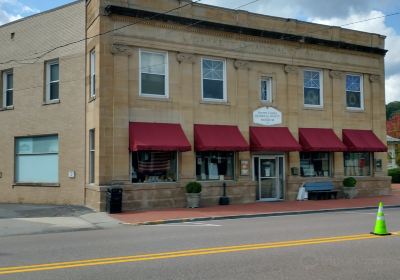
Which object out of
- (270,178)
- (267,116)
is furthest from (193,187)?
(267,116)

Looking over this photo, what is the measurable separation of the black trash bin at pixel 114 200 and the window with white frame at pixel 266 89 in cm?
865

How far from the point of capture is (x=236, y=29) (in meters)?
22.3

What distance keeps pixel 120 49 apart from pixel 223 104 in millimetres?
5220

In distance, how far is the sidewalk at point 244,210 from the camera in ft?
55.4

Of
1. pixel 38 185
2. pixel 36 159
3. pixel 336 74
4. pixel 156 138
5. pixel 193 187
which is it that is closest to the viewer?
pixel 156 138

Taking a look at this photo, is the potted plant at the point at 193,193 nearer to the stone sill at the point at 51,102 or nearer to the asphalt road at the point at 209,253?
the asphalt road at the point at 209,253

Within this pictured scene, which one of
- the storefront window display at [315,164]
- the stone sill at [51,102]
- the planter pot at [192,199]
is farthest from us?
the storefront window display at [315,164]

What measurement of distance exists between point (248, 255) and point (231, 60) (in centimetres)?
1441

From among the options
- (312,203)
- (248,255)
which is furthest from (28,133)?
(248,255)

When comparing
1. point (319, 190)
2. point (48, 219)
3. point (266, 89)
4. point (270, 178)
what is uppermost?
point (266, 89)

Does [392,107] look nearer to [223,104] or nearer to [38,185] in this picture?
[223,104]

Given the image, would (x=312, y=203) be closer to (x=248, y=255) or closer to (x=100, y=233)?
(x=100, y=233)

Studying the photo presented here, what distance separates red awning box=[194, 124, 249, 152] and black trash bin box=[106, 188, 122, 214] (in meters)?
4.01

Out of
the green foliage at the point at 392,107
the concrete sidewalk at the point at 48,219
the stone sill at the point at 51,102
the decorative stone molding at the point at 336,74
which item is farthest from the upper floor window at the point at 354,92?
the green foliage at the point at 392,107
